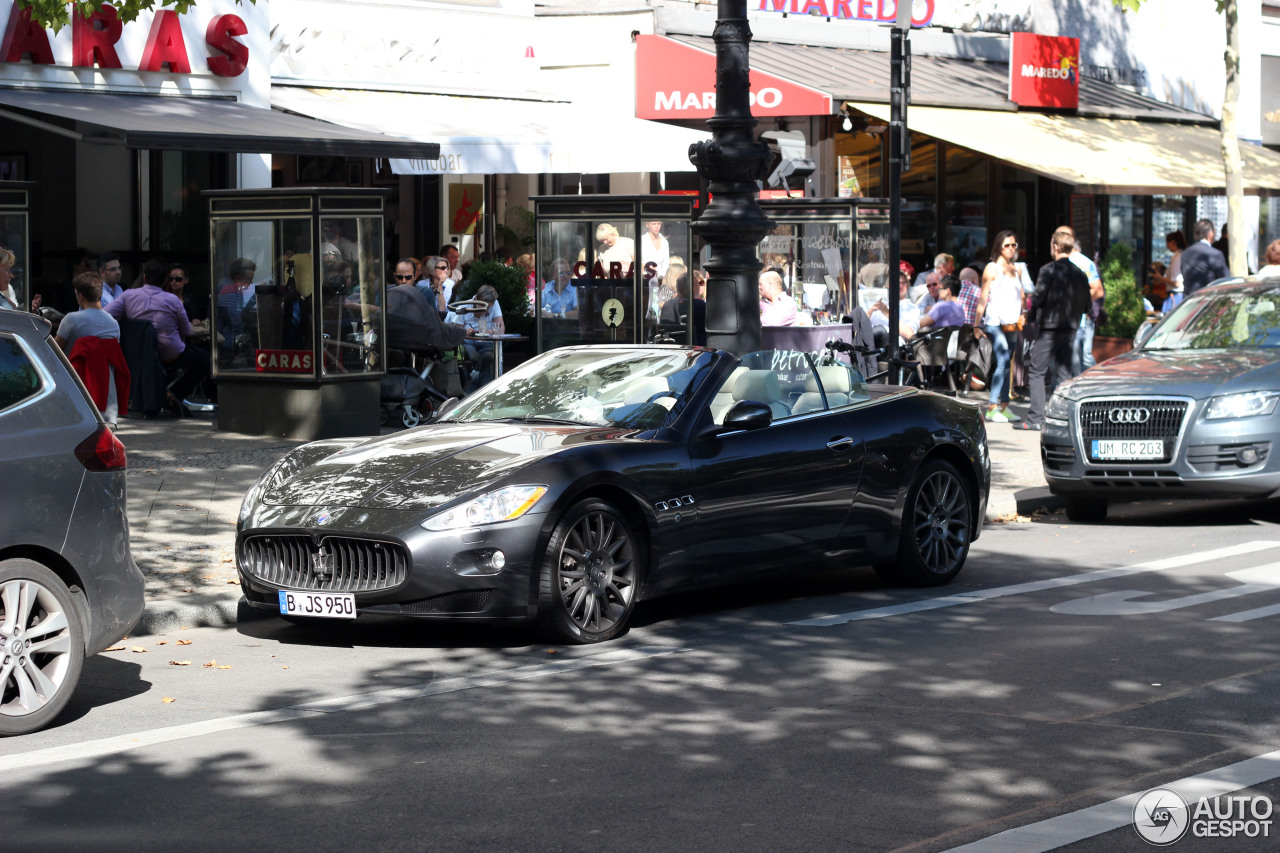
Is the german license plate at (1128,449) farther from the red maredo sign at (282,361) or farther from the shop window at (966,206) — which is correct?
the shop window at (966,206)

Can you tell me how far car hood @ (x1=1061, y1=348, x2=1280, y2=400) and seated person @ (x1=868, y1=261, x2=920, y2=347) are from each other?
452 cm

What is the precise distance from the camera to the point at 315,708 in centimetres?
687

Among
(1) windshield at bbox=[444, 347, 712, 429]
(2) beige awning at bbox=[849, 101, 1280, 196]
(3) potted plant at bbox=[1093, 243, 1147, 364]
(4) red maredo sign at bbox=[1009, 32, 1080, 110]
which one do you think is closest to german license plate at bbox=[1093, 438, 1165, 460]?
(1) windshield at bbox=[444, 347, 712, 429]

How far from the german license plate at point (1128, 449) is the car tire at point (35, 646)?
781cm

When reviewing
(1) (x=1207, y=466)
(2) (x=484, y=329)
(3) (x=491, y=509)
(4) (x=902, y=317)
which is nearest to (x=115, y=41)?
(2) (x=484, y=329)

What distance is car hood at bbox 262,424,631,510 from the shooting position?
7.94 m

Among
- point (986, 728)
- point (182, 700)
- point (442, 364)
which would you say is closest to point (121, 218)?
point (442, 364)

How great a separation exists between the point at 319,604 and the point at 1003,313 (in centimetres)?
1224

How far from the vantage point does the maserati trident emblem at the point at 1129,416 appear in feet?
40.2

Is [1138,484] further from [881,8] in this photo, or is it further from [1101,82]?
Result: [1101,82]

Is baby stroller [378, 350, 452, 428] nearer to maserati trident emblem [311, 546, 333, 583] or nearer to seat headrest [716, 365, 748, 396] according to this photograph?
seat headrest [716, 365, 748, 396]

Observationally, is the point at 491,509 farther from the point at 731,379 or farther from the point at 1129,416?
the point at 1129,416

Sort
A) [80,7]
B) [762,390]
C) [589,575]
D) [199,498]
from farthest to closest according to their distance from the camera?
[80,7], [199,498], [762,390], [589,575]

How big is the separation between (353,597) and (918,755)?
281cm
